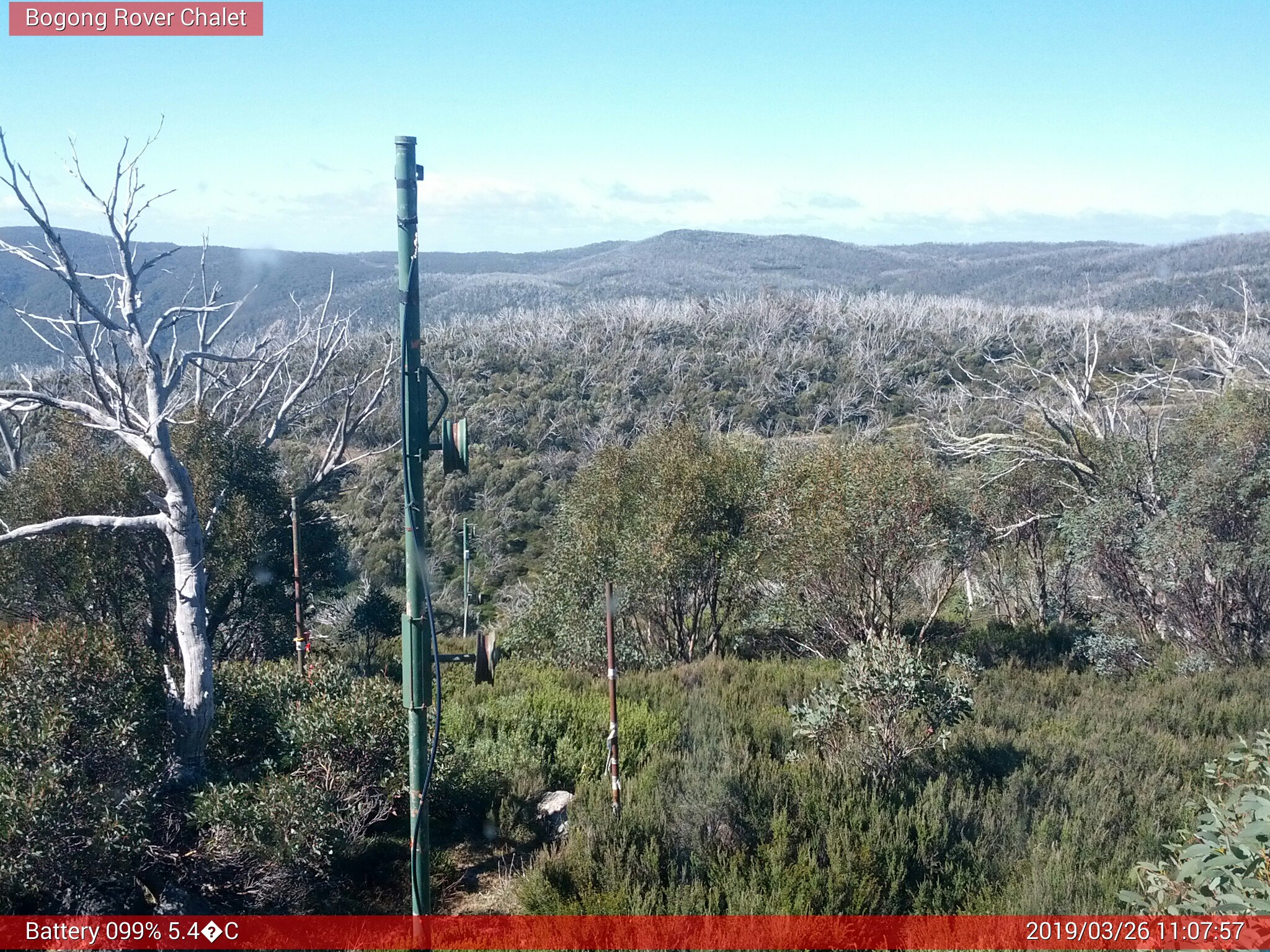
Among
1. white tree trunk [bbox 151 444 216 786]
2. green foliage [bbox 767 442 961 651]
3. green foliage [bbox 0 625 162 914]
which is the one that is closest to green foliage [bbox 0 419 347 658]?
white tree trunk [bbox 151 444 216 786]

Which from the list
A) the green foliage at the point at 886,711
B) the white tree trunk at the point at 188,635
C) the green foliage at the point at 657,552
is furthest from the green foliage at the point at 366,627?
the green foliage at the point at 886,711

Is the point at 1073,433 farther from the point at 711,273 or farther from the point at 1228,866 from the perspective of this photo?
the point at 711,273

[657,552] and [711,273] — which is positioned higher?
[711,273]

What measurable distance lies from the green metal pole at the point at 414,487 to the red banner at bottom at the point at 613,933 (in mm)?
1116

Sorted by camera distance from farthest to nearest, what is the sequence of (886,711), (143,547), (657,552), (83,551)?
(657,552) < (143,547) < (83,551) < (886,711)

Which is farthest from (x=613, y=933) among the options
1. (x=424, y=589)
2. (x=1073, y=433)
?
(x=1073, y=433)

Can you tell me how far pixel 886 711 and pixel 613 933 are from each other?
3.05 m

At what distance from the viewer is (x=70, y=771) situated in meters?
5.51

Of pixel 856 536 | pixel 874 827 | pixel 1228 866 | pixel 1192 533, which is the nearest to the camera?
pixel 1228 866

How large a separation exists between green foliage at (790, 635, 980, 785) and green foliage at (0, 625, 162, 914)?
16.4 feet

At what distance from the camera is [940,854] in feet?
20.6

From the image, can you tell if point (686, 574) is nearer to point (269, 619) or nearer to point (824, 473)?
point (824, 473)

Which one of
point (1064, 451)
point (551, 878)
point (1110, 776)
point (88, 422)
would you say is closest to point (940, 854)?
point (1110, 776)

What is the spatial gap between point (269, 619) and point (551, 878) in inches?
310
